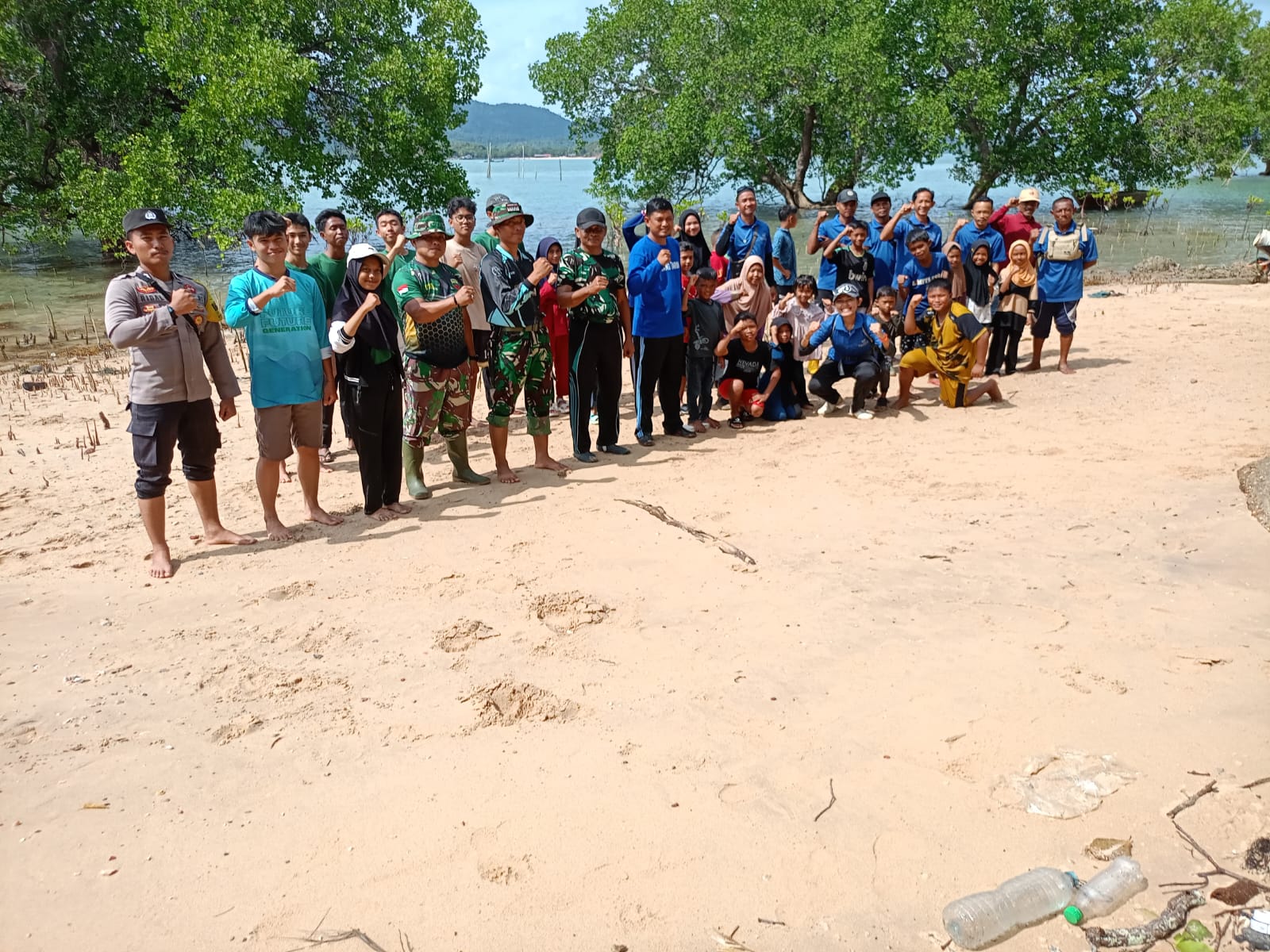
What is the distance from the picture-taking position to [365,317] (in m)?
5.53

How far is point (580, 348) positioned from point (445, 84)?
41.7ft

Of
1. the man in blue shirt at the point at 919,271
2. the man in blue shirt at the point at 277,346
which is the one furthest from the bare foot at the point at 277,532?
the man in blue shirt at the point at 919,271

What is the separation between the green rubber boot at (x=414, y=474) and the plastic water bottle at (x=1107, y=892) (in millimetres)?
4434

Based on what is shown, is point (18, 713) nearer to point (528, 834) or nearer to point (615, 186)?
point (528, 834)

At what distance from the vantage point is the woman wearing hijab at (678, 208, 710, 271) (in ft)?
25.3

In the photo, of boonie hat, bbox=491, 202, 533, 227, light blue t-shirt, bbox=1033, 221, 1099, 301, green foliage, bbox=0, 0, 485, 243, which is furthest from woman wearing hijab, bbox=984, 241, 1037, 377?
green foliage, bbox=0, 0, 485, 243

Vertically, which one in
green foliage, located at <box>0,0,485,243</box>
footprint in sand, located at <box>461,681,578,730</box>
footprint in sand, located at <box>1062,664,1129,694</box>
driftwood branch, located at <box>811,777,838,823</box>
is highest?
green foliage, located at <box>0,0,485,243</box>

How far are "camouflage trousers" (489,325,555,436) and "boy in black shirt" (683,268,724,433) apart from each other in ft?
4.95

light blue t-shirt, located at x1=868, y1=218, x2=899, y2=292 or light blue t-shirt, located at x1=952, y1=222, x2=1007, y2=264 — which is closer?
light blue t-shirt, located at x1=868, y1=218, x2=899, y2=292

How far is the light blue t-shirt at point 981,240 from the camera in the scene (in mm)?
8711

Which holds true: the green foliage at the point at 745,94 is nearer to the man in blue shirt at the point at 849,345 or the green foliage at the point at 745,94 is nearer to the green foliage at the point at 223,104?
the green foliage at the point at 223,104

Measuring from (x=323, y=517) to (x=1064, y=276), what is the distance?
647 centimetres

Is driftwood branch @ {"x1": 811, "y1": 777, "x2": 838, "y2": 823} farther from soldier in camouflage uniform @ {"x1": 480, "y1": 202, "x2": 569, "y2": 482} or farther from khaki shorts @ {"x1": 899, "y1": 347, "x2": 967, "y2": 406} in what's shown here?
khaki shorts @ {"x1": 899, "y1": 347, "x2": 967, "y2": 406}

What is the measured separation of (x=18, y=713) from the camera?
12.2 feet
